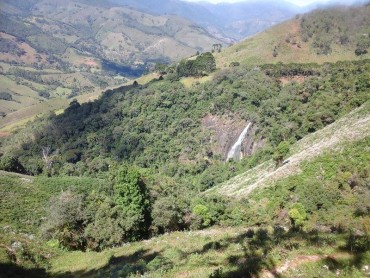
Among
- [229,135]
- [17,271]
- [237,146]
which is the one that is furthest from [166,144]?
[17,271]

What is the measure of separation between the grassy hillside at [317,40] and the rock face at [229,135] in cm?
4761

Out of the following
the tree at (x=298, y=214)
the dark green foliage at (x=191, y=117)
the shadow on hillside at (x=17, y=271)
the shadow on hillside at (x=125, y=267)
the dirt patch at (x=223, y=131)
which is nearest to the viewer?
the shadow on hillside at (x=125, y=267)

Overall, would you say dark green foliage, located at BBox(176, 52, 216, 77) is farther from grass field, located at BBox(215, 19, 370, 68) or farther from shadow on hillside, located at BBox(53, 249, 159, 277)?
shadow on hillside, located at BBox(53, 249, 159, 277)

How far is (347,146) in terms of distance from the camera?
48.5m

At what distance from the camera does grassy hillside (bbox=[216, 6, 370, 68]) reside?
5630 inches

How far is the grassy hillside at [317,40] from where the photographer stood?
14300 centimetres

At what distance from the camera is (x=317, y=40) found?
152 metres

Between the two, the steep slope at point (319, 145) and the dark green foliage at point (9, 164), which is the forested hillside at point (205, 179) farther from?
the dark green foliage at point (9, 164)

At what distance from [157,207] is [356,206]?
63.8 ft

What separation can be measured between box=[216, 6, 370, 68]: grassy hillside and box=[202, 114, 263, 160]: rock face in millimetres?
47611

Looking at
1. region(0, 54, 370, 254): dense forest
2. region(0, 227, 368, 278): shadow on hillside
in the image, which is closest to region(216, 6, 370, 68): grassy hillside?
region(0, 54, 370, 254): dense forest

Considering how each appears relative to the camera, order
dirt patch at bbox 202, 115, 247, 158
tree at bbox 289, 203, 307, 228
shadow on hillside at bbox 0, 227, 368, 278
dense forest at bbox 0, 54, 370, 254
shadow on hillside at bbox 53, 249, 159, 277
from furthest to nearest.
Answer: dirt patch at bbox 202, 115, 247, 158
tree at bbox 289, 203, 307, 228
dense forest at bbox 0, 54, 370, 254
shadow on hillside at bbox 53, 249, 159, 277
shadow on hillside at bbox 0, 227, 368, 278

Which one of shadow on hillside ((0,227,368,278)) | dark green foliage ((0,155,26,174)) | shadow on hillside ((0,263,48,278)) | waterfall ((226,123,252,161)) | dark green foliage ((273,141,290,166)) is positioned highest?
shadow on hillside ((0,227,368,278))

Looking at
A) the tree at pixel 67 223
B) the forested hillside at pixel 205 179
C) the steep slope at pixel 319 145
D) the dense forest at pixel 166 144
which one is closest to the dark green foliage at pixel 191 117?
the dense forest at pixel 166 144
